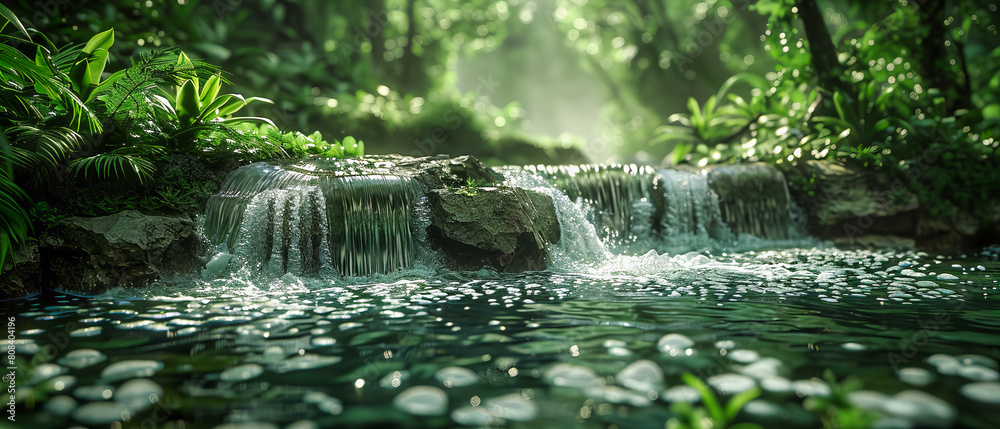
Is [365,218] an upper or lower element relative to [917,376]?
upper

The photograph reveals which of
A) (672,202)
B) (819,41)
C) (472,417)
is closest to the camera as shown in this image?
(472,417)

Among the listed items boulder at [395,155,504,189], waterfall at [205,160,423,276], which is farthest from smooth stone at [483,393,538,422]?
boulder at [395,155,504,189]

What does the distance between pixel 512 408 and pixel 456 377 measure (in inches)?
16.2

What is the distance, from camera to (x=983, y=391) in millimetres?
2098

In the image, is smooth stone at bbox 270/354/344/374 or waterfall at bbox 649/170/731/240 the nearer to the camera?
smooth stone at bbox 270/354/344/374

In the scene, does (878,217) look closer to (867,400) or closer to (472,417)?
(867,400)

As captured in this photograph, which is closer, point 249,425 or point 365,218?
point 249,425

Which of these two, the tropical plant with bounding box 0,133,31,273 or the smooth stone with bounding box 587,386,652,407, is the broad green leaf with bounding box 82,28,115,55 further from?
the smooth stone with bounding box 587,386,652,407

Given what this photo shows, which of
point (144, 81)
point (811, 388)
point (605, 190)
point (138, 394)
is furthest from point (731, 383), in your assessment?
point (605, 190)

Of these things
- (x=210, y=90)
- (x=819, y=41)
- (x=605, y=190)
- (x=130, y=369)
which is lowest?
(x=130, y=369)

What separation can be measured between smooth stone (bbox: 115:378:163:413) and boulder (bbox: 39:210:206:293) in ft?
10.0

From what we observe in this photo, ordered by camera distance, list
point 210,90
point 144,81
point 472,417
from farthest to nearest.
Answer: point 210,90, point 144,81, point 472,417

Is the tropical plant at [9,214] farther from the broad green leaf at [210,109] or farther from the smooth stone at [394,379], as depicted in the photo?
the smooth stone at [394,379]

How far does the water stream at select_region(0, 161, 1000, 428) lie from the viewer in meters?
1.99
